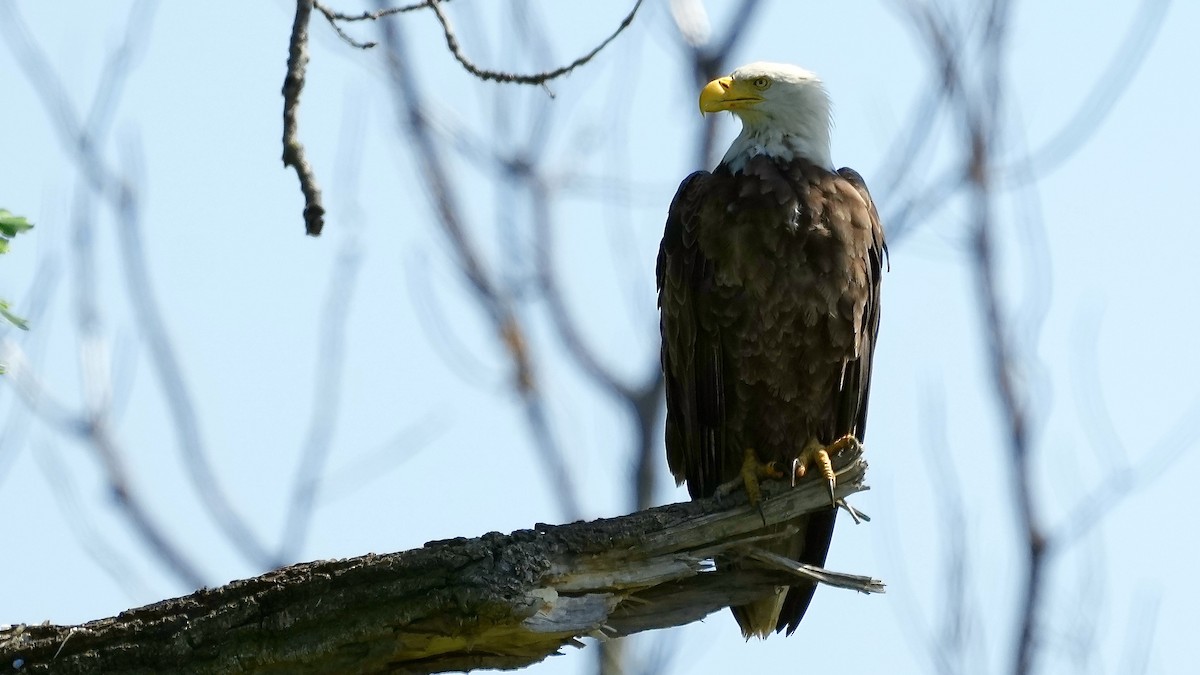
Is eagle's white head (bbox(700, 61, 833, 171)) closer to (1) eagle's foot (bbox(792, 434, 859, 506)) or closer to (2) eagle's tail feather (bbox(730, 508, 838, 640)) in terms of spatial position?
(1) eagle's foot (bbox(792, 434, 859, 506))

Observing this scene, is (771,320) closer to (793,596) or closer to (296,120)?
(793,596)

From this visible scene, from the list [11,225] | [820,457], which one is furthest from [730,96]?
[11,225]

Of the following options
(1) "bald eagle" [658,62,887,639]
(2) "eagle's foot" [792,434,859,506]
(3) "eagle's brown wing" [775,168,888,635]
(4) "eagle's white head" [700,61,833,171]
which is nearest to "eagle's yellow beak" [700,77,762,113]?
(4) "eagle's white head" [700,61,833,171]

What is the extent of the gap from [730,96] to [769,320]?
3.41 ft

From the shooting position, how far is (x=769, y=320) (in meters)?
5.00

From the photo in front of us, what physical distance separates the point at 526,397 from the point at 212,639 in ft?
16.8

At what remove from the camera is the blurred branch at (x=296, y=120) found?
365cm

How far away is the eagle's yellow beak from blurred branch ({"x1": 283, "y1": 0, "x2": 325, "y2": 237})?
201 centimetres

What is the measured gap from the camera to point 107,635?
12.0 ft

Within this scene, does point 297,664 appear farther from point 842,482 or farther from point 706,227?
point 706,227

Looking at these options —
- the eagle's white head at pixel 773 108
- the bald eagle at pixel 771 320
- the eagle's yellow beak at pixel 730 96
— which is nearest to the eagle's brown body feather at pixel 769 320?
the bald eagle at pixel 771 320

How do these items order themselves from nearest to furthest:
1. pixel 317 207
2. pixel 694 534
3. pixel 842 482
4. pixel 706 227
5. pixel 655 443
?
pixel 317 207, pixel 694 534, pixel 842 482, pixel 706 227, pixel 655 443

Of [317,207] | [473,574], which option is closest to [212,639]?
[473,574]

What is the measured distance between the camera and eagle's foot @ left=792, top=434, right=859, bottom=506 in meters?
4.72
